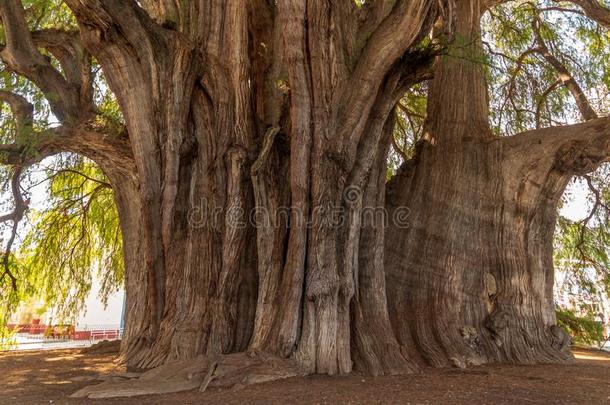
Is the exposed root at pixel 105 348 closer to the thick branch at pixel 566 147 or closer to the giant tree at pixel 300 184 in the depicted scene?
the giant tree at pixel 300 184

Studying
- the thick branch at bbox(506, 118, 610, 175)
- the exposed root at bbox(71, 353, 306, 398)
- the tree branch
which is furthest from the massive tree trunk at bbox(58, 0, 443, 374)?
the thick branch at bbox(506, 118, 610, 175)

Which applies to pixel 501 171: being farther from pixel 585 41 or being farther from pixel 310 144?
pixel 585 41

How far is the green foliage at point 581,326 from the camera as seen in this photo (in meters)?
8.15

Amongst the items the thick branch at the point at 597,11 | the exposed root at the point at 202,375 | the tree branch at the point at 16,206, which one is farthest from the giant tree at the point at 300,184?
the thick branch at the point at 597,11

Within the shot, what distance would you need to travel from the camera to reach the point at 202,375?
3928 millimetres

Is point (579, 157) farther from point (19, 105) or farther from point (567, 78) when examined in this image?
point (19, 105)

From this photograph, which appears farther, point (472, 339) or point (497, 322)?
point (497, 322)

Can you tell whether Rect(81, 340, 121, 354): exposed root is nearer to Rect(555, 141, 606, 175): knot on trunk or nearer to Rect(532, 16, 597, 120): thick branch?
Rect(555, 141, 606, 175): knot on trunk

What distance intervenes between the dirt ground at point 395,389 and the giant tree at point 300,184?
0.41 metres

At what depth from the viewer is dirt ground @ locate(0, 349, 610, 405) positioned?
3355 mm

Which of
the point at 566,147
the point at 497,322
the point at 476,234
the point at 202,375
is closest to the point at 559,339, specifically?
the point at 497,322

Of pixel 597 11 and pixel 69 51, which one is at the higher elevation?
pixel 597 11

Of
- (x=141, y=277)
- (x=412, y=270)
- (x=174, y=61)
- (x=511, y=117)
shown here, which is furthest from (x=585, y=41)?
(x=141, y=277)

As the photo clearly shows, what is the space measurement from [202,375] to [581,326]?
296 inches
